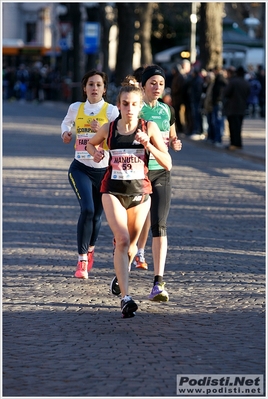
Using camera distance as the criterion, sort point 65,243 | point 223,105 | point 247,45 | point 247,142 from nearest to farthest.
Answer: point 65,243 < point 223,105 < point 247,142 < point 247,45

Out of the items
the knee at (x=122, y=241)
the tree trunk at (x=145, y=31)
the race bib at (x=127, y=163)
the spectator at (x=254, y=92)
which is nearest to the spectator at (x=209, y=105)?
the spectator at (x=254, y=92)

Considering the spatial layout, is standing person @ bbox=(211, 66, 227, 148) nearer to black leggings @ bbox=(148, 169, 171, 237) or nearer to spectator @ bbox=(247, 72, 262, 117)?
spectator @ bbox=(247, 72, 262, 117)

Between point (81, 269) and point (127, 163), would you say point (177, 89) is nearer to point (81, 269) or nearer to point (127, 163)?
point (81, 269)

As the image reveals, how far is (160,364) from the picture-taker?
6.48 meters

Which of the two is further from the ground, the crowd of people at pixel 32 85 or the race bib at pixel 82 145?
the crowd of people at pixel 32 85

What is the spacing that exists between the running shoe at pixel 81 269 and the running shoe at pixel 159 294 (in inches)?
49.1

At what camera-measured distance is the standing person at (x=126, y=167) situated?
808 centimetres

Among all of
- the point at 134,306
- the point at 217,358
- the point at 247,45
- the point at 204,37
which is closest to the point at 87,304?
the point at 134,306

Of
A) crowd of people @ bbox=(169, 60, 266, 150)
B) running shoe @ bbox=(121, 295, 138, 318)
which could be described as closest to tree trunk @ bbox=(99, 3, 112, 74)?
crowd of people @ bbox=(169, 60, 266, 150)

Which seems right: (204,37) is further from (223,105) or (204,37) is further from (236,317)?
(236,317)

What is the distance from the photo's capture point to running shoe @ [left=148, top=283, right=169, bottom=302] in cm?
845

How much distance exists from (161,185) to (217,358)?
98.5 inches
